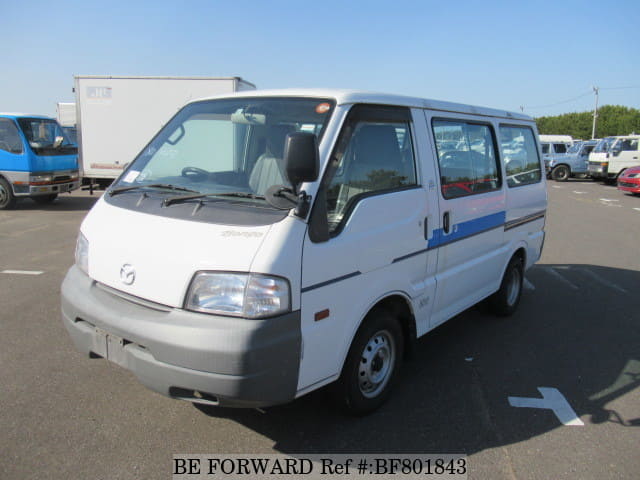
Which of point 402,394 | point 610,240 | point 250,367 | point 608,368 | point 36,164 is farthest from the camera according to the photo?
point 36,164

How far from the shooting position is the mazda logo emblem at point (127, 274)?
277 cm

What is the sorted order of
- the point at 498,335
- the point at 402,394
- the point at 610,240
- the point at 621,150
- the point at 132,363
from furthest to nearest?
the point at 621,150 → the point at 610,240 → the point at 498,335 → the point at 402,394 → the point at 132,363

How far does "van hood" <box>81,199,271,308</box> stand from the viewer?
253cm

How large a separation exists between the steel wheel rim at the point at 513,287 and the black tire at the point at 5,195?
11.5m

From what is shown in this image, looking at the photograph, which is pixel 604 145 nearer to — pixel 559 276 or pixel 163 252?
pixel 559 276

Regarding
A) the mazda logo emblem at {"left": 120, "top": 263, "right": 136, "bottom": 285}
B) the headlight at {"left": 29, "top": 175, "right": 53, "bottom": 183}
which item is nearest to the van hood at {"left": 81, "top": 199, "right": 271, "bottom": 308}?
the mazda logo emblem at {"left": 120, "top": 263, "right": 136, "bottom": 285}

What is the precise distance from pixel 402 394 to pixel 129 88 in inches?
449

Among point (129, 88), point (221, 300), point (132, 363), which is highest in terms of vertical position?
point (129, 88)

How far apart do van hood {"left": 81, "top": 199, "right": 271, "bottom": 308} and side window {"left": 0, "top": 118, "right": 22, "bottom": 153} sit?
10649 mm

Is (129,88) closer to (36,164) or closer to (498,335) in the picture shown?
(36,164)

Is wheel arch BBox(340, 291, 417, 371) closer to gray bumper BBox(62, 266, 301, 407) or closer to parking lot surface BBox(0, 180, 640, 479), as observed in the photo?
parking lot surface BBox(0, 180, 640, 479)

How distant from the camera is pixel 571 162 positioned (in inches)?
1007

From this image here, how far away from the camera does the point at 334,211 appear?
2.91 metres

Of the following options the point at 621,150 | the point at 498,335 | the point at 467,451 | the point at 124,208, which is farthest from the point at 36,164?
the point at 621,150
